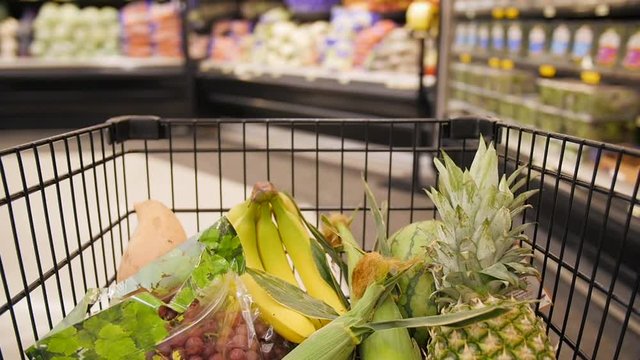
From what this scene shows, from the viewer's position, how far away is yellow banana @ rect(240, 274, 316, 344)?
82 cm

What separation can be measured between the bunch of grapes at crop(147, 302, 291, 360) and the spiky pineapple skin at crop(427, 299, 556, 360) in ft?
0.85

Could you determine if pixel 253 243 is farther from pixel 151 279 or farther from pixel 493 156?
pixel 493 156

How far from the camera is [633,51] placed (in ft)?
8.21

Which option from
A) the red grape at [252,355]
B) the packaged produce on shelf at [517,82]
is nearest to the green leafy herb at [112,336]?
the red grape at [252,355]

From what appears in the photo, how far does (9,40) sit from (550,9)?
16.5ft

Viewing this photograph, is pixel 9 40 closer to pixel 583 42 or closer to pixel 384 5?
pixel 384 5

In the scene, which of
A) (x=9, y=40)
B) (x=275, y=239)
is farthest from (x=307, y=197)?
(x=9, y=40)

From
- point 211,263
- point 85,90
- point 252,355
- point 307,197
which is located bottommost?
point 307,197

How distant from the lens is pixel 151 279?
2.76ft

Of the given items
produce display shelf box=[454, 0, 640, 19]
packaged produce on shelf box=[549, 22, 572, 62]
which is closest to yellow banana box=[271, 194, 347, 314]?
produce display shelf box=[454, 0, 640, 19]

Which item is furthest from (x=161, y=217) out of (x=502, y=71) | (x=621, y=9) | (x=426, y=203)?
(x=502, y=71)

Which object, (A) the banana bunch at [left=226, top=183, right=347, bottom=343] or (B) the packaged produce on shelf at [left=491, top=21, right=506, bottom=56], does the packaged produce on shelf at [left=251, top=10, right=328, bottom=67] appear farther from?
(A) the banana bunch at [left=226, top=183, right=347, bottom=343]

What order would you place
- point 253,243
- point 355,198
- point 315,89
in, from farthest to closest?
1. point 315,89
2. point 355,198
3. point 253,243

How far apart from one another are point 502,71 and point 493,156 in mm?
3205
